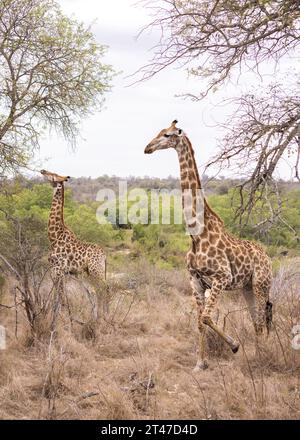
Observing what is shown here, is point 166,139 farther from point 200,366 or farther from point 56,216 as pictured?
point 56,216

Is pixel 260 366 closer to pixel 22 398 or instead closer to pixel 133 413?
pixel 133 413

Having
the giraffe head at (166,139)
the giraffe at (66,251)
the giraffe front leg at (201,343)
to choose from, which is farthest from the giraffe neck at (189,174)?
the giraffe at (66,251)

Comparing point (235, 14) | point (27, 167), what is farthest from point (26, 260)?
point (27, 167)

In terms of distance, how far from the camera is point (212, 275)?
8.23 m

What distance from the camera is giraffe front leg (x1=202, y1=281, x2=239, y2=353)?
7.91m

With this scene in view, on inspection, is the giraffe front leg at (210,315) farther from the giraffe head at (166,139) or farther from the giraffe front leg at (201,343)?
the giraffe head at (166,139)

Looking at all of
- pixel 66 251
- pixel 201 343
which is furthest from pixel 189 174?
pixel 66 251

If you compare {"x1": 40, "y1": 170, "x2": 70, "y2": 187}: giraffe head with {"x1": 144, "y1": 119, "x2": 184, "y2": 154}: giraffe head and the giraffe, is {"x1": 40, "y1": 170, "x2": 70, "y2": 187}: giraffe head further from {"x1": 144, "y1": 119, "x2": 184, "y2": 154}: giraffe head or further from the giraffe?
{"x1": 144, "y1": 119, "x2": 184, "y2": 154}: giraffe head

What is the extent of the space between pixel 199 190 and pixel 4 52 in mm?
7545

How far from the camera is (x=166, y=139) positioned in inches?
321

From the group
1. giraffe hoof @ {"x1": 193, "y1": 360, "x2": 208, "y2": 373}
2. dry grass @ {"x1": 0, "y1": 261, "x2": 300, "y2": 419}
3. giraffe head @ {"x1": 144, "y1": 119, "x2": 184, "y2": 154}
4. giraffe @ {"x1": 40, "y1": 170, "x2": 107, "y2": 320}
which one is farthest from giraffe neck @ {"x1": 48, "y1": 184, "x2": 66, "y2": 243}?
giraffe hoof @ {"x1": 193, "y1": 360, "x2": 208, "y2": 373}

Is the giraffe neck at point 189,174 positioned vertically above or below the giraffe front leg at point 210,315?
above

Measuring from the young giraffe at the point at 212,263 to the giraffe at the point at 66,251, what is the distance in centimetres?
381

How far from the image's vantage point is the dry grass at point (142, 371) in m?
6.54
